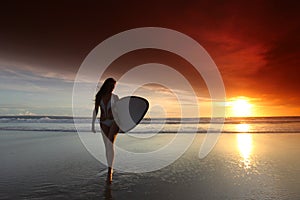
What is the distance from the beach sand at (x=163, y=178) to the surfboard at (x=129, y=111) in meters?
1.16

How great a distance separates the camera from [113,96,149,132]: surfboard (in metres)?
6.07

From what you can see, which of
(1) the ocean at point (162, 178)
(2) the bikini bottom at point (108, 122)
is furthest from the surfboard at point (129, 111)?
(1) the ocean at point (162, 178)

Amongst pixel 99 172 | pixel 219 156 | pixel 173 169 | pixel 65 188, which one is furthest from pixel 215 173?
pixel 65 188

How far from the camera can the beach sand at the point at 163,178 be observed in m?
4.07

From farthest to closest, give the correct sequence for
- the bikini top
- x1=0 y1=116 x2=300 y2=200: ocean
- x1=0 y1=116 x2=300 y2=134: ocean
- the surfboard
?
1. x1=0 y1=116 x2=300 y2=134: ocean
2. the surfboard
3. the bikini top
4. x1=0 y1=116 x2=300 y2=200: ocean

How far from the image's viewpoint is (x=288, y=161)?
21.6ft

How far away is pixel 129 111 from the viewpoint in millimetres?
6633

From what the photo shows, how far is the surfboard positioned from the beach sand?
45.7 inches

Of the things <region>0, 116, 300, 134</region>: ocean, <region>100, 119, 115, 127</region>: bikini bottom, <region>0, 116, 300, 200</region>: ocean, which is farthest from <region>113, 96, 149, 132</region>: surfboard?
<region>0, 116, 300, 134</region>: ocean

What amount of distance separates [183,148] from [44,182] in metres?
5.22

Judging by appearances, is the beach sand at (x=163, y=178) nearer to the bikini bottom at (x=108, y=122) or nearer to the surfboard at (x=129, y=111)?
the bikini bottom at (x=108, y=122)

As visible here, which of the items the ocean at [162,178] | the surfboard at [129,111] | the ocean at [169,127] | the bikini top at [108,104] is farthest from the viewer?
the ocean at [169,127]

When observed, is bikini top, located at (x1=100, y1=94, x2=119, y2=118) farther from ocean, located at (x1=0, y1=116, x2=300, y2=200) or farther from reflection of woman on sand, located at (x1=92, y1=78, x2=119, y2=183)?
ocean, located at (x1=0, y1=116, x2=300, y2=200)

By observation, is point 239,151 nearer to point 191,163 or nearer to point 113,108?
point 191,163
